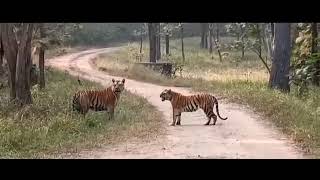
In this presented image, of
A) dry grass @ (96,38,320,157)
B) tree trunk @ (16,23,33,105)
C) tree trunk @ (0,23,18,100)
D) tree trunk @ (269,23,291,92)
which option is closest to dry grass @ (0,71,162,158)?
tree trunk @ (16,23,33,105)

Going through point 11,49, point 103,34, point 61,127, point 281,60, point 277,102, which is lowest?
point 61,127

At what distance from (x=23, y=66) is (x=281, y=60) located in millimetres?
9249

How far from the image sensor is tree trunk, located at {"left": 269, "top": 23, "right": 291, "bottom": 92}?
709 inches

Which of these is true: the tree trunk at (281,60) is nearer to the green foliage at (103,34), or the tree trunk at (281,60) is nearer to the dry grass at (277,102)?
the dry grass at (277,102)

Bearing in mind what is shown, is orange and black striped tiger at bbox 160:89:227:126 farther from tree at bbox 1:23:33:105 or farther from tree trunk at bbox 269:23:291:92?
tree trunk at bbox 269:23:291:92

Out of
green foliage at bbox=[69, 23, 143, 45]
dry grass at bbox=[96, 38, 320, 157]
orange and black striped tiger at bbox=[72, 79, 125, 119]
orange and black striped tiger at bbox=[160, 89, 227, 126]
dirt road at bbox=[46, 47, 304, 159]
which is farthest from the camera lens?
green foliage at bbox=[69, 23, 143, 45]

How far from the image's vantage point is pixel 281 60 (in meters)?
18.2

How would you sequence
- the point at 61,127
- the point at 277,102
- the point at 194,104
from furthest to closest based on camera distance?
the point at 277,102 → the point at 194,104 → the point at 61,127

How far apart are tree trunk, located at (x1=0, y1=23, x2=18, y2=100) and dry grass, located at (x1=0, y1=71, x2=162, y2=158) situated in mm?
570

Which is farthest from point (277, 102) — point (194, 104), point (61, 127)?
point (61, 127)

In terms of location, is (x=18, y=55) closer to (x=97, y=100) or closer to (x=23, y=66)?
(x=23, y=66)

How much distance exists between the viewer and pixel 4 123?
10102 millimetres

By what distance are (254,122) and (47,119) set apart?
4.70m
